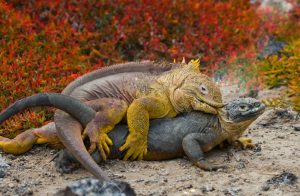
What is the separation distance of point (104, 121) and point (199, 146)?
98cm

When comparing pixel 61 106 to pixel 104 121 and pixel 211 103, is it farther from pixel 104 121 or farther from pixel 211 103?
pixel 211 103

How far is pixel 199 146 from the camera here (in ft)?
19.5

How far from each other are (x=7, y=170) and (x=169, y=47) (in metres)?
4.49

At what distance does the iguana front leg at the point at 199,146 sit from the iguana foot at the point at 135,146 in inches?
15.8

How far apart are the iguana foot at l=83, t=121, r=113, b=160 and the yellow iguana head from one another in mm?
799

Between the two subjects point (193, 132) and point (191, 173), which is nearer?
point (191, 173)

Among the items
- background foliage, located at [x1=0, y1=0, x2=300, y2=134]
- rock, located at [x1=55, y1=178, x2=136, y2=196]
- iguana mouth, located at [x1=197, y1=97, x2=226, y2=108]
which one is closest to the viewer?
rock, located at [x1=55, y1=178, x2=136, y2=196]

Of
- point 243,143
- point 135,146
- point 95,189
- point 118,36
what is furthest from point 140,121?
point 118,36

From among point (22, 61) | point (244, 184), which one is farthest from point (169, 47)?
point (244, 184)

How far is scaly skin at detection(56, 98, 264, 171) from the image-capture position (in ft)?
19.3

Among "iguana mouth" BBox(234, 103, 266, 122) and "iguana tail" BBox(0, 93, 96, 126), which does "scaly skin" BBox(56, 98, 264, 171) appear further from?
"iguana tail" BBox(0, 93, 96, 126)

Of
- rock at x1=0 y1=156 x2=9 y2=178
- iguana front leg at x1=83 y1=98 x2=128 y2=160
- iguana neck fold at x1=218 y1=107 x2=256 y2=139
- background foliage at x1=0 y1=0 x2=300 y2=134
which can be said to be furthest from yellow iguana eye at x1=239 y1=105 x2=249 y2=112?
rock at x1=0 y1=156 x2=9 y2=178

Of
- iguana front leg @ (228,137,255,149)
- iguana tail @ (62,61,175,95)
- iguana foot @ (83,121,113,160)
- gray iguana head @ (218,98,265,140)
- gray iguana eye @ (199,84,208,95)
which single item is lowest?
iguana front leg @ (228,137,255,149)

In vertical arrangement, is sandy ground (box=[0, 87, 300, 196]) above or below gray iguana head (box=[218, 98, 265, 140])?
below
